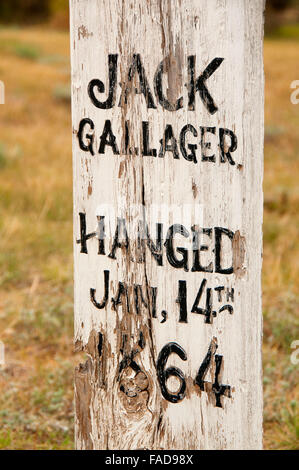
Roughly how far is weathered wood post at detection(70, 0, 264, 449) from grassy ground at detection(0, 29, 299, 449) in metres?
0.78

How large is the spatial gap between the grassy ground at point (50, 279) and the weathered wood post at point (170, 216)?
2.57 ft

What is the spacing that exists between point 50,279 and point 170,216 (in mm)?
2505

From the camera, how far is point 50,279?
451 cm

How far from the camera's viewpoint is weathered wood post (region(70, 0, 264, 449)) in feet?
6.63

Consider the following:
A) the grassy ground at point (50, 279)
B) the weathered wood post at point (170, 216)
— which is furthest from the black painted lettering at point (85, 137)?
the grassy ground at point (50, 279)

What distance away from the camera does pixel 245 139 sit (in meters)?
2.02

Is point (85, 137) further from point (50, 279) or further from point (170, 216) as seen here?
point (50, 279)

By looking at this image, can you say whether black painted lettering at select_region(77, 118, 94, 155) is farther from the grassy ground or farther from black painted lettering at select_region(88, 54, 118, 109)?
the grassy ground

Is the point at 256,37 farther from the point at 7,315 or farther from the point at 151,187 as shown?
the point at 7,315

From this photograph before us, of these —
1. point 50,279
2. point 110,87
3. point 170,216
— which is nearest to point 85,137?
point 110,87

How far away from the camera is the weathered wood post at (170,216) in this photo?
→ 202 centimetres

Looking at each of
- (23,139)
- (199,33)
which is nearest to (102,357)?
(199,33)

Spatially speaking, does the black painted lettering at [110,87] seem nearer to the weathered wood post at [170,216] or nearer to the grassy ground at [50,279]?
the weathered wood post at [170,216]
